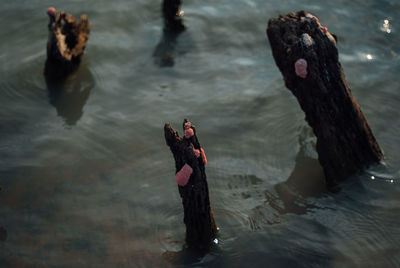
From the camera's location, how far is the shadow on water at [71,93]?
28.5ft

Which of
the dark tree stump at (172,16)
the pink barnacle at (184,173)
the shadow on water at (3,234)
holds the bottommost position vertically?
A: the shadow on water at (3,234)

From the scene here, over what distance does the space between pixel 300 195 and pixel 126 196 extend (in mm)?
2504

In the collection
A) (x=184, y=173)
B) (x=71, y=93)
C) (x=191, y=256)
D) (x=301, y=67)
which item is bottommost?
(x=191, y=256)

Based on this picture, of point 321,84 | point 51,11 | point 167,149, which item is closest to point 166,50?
point 51,11

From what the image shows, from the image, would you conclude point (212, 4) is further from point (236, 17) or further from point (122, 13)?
point (122, 13)

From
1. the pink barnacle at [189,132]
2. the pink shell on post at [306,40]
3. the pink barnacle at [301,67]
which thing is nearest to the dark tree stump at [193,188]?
the pink barnacle at [189,132]

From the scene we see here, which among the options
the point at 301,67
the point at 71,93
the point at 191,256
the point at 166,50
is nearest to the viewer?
the point at 191,256

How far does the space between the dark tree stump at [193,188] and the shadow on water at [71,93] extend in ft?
11.1

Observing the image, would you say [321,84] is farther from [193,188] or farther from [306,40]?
[193,188]

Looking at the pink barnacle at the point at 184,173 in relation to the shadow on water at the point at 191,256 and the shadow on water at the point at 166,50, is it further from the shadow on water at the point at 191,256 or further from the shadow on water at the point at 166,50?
the shadow on water at the point at 166,50

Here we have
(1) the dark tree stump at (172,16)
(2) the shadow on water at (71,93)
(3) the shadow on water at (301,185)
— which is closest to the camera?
(3) the shadow on water at (301,185)

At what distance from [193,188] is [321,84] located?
2.25m

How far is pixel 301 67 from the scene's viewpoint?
21.0 feet

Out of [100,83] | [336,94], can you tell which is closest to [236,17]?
[100,83]
